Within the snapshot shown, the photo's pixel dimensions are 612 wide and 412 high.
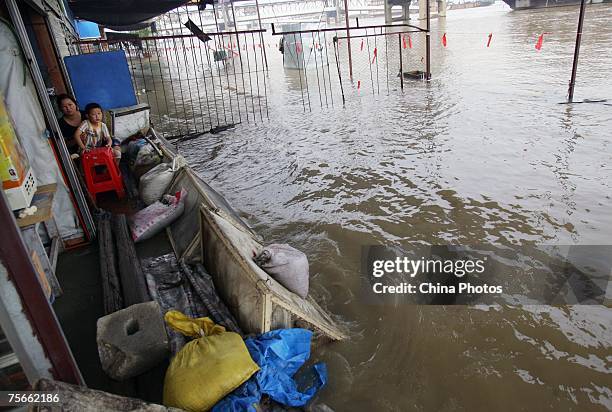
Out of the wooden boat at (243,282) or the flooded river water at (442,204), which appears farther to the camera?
the flooded river water at (442,204)

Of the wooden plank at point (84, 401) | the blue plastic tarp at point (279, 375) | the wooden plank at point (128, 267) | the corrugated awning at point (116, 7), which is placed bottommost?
the blue plastic tarp at point (279, 375)

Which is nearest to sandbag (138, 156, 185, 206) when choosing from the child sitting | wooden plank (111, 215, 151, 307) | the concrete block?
wooden plank (111, 215, 151, 307)

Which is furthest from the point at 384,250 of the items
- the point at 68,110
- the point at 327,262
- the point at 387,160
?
the point at 68,110

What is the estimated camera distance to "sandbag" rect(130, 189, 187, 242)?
469cm

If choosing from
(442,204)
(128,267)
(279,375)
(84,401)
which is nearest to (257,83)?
(442,204)

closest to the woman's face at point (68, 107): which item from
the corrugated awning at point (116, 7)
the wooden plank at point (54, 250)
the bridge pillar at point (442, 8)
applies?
the wooden plank at point (54, 250)

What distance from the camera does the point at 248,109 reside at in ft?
43.3

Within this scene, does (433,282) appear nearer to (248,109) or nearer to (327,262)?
(327,262)

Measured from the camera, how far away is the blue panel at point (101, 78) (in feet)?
25.7

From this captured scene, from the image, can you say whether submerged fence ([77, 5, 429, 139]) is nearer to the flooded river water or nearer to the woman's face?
the flooded river water

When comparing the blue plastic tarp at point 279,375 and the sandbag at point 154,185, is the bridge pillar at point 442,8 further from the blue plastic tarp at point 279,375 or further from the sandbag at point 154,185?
the blue plastic tarp at point 279,375

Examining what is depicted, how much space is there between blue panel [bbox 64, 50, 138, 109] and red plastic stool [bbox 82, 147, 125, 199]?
10.5ft

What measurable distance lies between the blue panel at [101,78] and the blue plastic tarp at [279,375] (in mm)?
7352

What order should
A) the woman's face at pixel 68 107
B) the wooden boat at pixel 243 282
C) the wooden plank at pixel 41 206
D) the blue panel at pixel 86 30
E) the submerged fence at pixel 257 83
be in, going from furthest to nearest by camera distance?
the blue panel at pixel 86 30 < the submerged fence at pixel 257 83 < the woman's face at pixel 68 107 < the wooden boat at pixel 243 282 < the wooden plank at pixel 41 206
